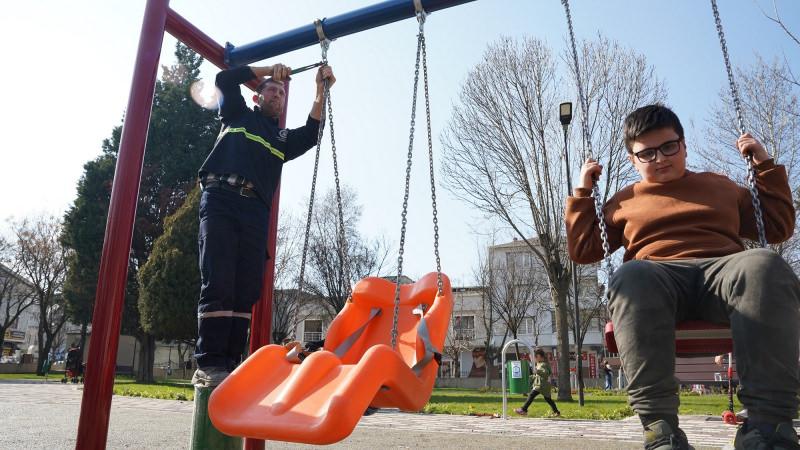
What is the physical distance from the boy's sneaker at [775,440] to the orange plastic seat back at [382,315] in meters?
1.53

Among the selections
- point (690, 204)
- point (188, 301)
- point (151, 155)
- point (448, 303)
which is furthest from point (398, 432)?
point (151, 155)

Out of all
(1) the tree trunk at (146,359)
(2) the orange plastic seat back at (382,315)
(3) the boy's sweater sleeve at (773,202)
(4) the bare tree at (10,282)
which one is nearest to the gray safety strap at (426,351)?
(2) the orange plastic seat back at (382,315)

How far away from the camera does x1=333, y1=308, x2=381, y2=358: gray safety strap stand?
9.78ft

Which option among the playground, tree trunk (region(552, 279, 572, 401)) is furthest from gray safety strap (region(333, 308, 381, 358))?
tree trunk (region(552, 279, 572, 401))

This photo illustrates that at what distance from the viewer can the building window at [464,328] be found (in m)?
39.3

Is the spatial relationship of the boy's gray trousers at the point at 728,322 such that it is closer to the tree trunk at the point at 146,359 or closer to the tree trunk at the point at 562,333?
the tree trunk at the point at 562,333

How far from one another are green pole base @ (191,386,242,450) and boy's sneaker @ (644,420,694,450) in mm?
1970

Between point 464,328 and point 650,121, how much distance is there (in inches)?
1651

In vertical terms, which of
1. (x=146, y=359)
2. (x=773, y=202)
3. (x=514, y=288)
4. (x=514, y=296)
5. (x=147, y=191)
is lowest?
(x=146, y=359)

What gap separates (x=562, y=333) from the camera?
1352 centimetres

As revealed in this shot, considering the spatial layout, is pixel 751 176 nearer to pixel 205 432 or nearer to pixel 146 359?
pixel 205 432

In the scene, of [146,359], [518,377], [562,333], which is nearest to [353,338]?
[518,377]

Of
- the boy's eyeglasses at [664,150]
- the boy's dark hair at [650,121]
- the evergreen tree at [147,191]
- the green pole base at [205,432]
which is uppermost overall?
the evergreen tree at [147,191]

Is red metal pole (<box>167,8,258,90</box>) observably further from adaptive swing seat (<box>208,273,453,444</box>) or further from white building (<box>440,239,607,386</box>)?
white building (<box>440,239,607,386</box>)
